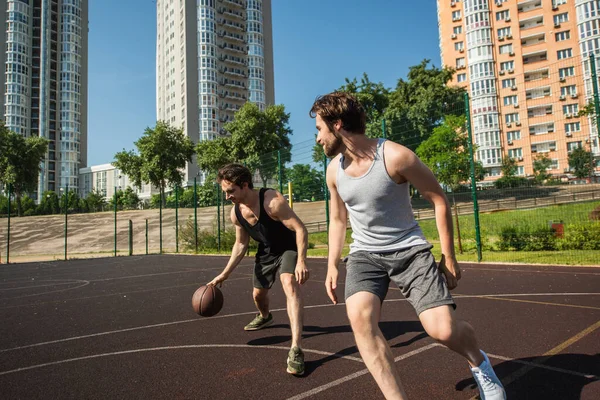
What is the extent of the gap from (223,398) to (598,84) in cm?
937

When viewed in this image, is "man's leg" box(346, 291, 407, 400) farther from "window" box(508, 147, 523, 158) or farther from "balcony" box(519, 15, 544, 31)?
"balcony" box(519, 15, 544, 31)

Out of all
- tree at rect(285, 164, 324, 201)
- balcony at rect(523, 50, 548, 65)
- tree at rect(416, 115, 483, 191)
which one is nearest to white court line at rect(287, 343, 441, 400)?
tree at rect(416, 115, 483, 191)

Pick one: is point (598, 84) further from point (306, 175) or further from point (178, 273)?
point (178, 273)

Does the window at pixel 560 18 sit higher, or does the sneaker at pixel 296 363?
the window at pixel 560 18

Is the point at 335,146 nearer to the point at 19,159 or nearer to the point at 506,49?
the point at 19,159

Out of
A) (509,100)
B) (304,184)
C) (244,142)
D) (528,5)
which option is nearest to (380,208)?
(304,184)

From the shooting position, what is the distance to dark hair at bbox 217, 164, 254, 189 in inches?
145

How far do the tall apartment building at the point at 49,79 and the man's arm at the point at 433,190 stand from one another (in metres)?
95.0

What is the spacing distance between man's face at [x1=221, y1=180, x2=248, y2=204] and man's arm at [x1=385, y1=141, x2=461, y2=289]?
1.86 meters

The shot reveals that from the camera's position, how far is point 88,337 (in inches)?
176

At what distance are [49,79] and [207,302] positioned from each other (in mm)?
97028

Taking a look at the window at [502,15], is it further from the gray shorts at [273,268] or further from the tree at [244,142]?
the gray shorts at [273,268]

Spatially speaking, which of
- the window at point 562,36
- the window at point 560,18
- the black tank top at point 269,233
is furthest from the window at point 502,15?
the black tank top at point 269,233

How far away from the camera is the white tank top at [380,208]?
2180 millimetres
